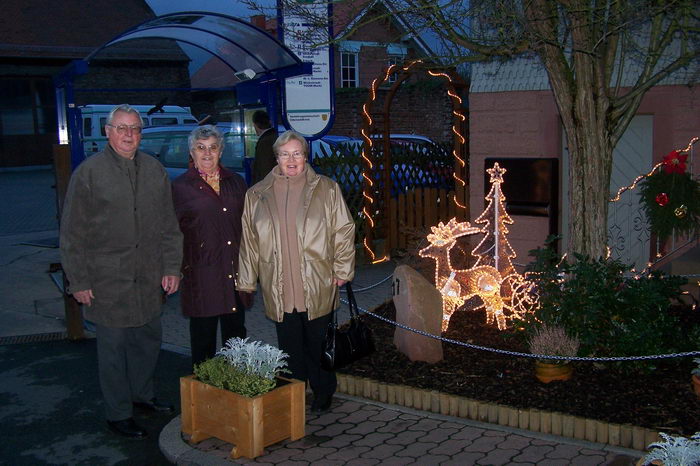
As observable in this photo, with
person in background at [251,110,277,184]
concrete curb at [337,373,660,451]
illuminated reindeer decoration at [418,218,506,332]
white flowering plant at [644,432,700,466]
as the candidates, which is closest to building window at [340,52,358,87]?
person in background at [251,110,277,184]

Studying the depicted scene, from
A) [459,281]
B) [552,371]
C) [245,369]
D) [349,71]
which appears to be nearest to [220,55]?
[459,281]

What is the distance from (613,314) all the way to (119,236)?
3.47 meters

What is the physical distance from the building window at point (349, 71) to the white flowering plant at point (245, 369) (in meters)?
25.7

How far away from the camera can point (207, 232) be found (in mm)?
5609

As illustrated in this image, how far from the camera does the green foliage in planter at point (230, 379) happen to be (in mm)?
4996

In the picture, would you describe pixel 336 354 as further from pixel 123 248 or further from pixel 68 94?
pixel 68 94

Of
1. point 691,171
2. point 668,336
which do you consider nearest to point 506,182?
point 691,171

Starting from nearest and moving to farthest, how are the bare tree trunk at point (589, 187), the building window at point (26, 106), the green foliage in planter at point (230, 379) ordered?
1. the green foliage in planter at point (230, 379)
2. the bare tree trunk at point (589, 187)
3. the building window at point (26, 106)

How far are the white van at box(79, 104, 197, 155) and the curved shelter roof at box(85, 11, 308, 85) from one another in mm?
10217

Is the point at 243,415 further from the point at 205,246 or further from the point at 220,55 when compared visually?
the point at 220,55

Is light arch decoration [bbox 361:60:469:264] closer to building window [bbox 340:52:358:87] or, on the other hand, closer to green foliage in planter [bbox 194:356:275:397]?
green foliage in planter [bbox 194:356:275:397]

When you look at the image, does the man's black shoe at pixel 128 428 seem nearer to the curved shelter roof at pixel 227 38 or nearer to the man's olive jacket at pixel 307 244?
the man's olive jacket at pixel 307 244

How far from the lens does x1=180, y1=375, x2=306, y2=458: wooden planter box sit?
16.0 feet

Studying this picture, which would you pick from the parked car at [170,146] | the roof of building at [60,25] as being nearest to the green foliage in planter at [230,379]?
the parked car at [170,146]
